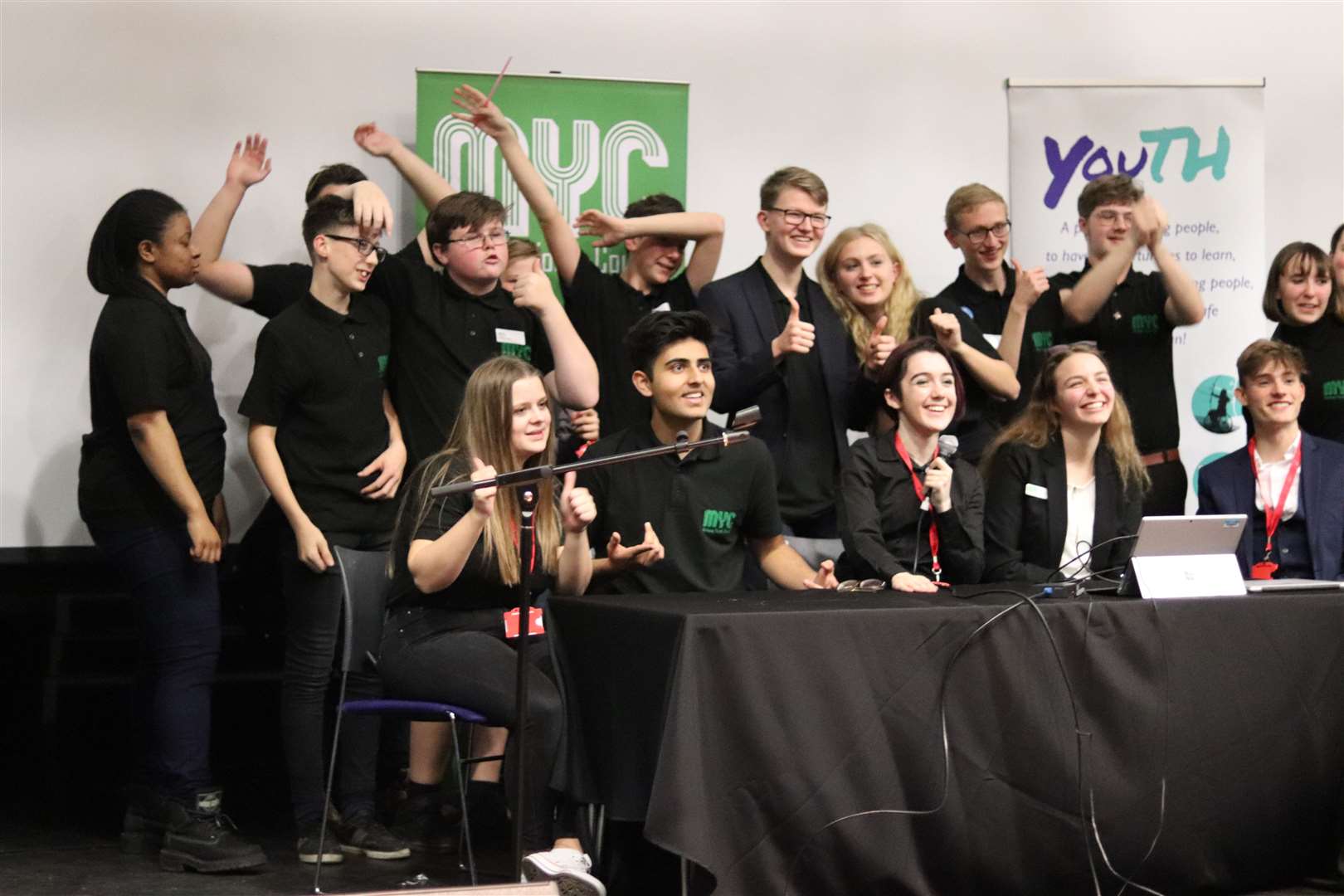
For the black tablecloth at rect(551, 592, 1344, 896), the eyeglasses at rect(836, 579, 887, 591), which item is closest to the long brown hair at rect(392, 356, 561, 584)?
the black tablecloth at rect(551, 592, 1344, 896)

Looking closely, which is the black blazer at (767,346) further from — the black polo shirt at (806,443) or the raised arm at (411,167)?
the raised arm at (411,167)

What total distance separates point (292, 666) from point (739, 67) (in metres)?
2.77

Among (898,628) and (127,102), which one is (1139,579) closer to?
(898,628)

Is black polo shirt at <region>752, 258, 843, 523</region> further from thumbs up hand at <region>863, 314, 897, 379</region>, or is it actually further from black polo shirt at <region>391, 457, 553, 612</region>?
black polo shirt at <region>391, 457, 553, 612</region>

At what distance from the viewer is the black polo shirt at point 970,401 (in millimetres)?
4270

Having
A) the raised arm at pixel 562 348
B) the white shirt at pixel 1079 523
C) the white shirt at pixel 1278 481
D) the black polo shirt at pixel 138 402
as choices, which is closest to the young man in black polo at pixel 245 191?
the black polo shirt at pixel 138 402

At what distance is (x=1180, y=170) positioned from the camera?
555 cm

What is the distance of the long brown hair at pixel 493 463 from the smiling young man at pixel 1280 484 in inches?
76.9

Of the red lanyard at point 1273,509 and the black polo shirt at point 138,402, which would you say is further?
the red lanyard at point 1273,509

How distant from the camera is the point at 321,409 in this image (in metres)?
3.89

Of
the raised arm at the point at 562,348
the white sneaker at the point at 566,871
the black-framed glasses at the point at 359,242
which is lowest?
the white sneaker at the point at 566,871

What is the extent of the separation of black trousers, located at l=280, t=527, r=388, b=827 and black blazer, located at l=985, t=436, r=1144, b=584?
1642mm

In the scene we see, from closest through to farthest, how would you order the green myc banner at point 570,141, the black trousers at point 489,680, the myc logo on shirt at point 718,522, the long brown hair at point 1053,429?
the black trousers at point 489,680
the myc logo on shirt at point 718,522
the long brown hair at point 1053,429
the green myc banner at point 570,141

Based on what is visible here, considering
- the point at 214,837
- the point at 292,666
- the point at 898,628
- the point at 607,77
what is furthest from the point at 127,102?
the point at 898,628
